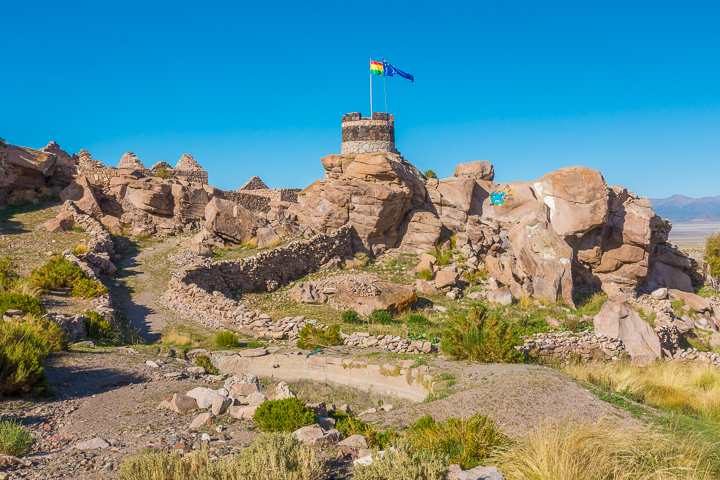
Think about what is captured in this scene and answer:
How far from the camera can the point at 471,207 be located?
27.3 metres

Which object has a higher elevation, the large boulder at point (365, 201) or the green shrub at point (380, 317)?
the large boulder at point (365, 201)

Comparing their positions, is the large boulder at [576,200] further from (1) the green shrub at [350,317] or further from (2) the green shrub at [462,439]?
(2) the green shrub at [462,439]

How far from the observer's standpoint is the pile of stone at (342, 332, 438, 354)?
1330cm

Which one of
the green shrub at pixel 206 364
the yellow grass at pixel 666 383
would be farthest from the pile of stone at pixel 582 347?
the green shrub at pixel 206 364

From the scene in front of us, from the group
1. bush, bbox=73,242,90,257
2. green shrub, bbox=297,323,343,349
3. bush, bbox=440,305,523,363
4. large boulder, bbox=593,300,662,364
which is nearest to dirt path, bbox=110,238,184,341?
bush, bbox=73,242,90,257

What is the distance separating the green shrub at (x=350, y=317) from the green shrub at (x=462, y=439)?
31.7 feet

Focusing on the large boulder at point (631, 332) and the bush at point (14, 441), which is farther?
the large boulder at point (631, 332)

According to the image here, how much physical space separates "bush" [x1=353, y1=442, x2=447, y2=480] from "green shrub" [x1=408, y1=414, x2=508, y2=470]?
68cm

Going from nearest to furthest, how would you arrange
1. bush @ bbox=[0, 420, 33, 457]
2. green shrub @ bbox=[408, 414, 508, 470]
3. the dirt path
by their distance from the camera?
1. bush @ bbox=[0, 420, 33, 457]
2. green shrub @ bbox=[408, 414, 508, 470]
3. the dirt path

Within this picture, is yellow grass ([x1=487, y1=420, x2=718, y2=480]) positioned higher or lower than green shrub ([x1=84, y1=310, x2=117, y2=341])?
lower

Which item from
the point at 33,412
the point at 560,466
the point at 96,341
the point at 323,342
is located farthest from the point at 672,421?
the point at 96,341

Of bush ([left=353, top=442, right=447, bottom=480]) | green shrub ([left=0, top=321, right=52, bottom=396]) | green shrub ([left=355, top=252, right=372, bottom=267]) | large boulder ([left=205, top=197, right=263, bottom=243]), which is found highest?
large boulder ([left=205, top=197, right=263, bottom=243])

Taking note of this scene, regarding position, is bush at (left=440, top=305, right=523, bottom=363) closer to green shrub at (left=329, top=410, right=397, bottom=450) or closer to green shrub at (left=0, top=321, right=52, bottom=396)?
green shrub at (left=329, top=410, right=397, bottom=450)

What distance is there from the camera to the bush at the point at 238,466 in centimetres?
482
